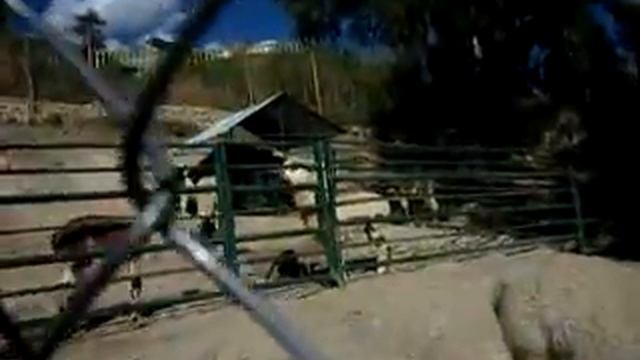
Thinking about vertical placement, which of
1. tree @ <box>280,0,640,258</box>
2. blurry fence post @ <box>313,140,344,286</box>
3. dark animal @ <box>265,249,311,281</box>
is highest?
tree @ <box>280,0,640,258</box>

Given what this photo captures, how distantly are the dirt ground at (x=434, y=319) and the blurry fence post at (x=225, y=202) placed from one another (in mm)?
395

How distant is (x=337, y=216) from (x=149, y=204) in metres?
7.95

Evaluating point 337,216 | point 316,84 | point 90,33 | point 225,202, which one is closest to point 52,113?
point 316,84

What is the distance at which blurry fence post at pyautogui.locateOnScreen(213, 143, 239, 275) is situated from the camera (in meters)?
7.58

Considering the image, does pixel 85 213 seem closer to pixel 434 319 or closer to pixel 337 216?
pixel 337 216

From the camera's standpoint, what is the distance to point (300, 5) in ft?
71.8

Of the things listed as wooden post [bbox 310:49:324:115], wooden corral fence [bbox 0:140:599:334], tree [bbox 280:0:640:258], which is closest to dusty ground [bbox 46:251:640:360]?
wooden corral fence [bbox 0:140:599:334]

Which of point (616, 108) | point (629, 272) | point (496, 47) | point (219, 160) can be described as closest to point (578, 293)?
point (629, 272)

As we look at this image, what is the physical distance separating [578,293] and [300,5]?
16.7m

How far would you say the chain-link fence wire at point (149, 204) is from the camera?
1.08m

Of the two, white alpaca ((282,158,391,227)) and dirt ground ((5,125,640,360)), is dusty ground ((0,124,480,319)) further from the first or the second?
white alpaca ((282,158,391,227))

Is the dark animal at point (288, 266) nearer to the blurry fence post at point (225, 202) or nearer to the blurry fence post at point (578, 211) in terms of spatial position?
the blurry fence post at point (225, 202)

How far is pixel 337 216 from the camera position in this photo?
913cm

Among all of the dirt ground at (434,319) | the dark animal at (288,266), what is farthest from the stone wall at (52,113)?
the dirt ground at (434,319)
